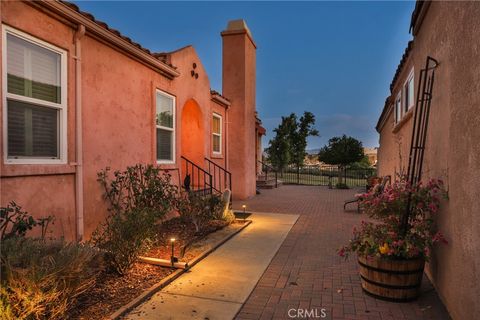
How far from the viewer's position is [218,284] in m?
4.30

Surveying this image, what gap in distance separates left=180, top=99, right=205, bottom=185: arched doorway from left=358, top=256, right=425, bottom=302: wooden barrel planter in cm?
765

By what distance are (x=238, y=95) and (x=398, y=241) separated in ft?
34.3

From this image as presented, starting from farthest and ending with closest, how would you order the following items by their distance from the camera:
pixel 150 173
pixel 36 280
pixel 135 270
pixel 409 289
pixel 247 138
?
pixel 247 138 < pixel 150 173 < pixel 135 270 < pixel 409 289 < pixel 36 280

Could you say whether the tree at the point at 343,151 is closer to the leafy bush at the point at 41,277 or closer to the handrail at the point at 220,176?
the handrail at the point at 220,176

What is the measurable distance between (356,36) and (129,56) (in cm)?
9305

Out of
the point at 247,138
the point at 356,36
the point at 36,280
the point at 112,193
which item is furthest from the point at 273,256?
the point at 356,36

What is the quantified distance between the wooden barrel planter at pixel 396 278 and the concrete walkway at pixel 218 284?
1.54m

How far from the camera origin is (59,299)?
3.05 metres

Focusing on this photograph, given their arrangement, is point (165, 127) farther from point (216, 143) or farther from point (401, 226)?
point (401, 226)

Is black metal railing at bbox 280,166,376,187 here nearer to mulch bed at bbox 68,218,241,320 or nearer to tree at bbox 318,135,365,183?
tree at bbox 318,135,365,183

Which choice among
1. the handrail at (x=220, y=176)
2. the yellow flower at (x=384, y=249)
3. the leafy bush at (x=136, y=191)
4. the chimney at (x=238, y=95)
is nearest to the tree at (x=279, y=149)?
the chimney at (x=238, y=95)

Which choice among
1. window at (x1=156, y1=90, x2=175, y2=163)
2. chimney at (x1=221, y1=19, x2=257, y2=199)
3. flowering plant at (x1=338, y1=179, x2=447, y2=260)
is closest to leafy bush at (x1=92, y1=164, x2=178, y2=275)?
window at (x1=156, y1=90, x2=175, y2=163)

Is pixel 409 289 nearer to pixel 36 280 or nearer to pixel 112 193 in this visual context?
pixel 36 280

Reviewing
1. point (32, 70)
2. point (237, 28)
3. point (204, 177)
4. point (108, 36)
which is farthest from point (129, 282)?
point (237, 28)
